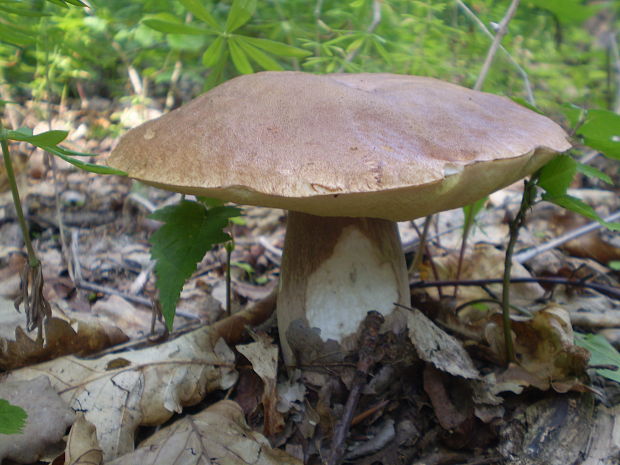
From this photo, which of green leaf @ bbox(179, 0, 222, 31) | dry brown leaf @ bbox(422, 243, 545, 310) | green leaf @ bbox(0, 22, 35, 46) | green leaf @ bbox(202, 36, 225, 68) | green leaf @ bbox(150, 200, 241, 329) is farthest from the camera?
dry brown leaf @ bbox(422, 243, 545, 310)

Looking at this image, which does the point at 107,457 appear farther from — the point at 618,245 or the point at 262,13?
the point at 262,13

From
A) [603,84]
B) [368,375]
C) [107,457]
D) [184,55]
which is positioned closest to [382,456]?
[368,375]

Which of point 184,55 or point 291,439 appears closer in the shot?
point 291,439

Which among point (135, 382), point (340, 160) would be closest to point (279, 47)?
point (340, 160)

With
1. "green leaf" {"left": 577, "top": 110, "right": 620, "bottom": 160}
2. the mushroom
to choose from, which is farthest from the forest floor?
"green leaf" {"left": 577, "top": 110, "right": 620, "bottom": 160}

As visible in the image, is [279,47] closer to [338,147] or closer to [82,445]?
[338,147]

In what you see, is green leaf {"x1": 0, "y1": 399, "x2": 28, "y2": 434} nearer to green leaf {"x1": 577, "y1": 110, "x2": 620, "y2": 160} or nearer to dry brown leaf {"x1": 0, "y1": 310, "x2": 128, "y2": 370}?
dry brown leaf {"x1": 0, "y1": 310, "x2": 128, "y2": 370}

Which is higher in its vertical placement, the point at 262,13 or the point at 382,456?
the point at 262,13
